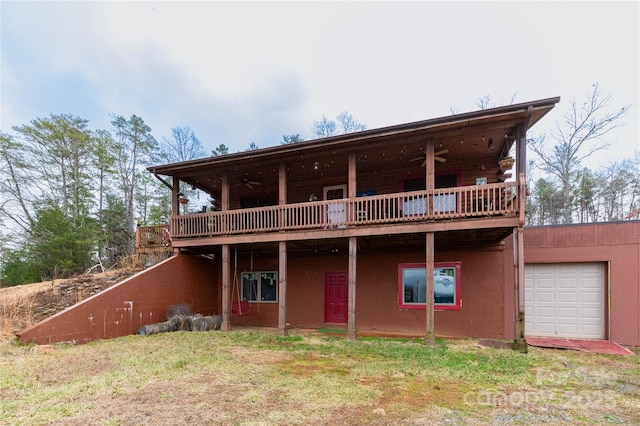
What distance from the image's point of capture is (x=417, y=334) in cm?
980

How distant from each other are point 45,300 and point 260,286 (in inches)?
266

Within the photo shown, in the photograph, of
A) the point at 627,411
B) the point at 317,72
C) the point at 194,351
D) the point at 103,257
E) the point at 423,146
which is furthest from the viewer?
the point at 317,72

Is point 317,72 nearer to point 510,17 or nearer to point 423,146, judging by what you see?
point 510,17

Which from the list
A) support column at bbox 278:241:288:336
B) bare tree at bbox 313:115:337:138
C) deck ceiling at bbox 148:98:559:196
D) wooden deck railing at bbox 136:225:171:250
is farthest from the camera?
bare tree at bbox 313:115:337:138

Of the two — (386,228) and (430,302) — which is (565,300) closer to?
(430,302)

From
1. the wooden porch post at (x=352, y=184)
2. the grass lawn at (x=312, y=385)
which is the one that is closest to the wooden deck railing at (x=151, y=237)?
the grass lawn at (x=312, y=385)

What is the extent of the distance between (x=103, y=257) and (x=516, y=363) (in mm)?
24946

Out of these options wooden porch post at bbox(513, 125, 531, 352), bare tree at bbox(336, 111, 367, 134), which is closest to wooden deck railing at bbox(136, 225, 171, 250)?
wooden porch post at bbox(513, 125, 531, 352)

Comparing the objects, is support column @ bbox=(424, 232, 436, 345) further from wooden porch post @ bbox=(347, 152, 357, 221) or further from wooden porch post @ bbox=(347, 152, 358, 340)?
wooden porch post @ bbox=(347, 152, 357, 221)

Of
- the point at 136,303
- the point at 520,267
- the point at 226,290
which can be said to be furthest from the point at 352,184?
the point at 136,303

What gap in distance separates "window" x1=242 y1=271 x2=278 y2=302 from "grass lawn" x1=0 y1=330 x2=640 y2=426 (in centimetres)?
448

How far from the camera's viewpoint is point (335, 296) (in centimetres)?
1141

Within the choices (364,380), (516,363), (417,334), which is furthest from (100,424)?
(417,334)

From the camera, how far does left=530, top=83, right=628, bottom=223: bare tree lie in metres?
17.7
